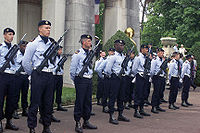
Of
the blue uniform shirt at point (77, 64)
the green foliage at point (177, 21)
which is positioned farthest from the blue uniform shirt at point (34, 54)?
the green foliage at point (177, 21)

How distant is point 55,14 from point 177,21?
56.2 feet

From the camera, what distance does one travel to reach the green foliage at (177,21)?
28.5m

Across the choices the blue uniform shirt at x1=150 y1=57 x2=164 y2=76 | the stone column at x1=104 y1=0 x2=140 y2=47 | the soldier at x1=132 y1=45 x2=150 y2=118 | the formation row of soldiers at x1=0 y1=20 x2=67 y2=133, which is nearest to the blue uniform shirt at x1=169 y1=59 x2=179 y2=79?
the blue uniform shirt at x1=150 y1=57 x2=164 y2=76

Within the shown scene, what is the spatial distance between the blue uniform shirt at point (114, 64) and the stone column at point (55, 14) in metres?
8.50

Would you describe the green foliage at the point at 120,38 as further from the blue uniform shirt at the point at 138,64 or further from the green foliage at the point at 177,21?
the green foliage at the point at 177,21

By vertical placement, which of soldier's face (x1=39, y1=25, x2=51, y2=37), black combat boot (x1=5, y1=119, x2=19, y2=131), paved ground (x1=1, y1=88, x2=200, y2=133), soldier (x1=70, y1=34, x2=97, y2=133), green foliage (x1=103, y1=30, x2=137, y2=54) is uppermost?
green foliage (x1=103, y1=30, x2=137, y2=54)

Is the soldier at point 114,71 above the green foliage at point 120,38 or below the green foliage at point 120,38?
below

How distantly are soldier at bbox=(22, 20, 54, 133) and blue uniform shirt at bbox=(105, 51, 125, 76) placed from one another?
238 centimetres

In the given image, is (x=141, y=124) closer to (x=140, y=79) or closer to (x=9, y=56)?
(x=140, y=79)

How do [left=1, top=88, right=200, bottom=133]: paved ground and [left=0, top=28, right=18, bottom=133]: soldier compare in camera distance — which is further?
[left=1, top=88, right=200, bottom=133]: paved ground

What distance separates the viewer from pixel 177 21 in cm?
3042

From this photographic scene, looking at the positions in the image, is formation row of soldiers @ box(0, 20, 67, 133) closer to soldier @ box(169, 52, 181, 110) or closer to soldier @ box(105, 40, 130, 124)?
soldier @ box(105, 40, 130, 124)

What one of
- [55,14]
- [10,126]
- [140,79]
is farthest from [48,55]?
[55,14]

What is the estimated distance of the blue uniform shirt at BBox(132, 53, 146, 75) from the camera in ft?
31.3
